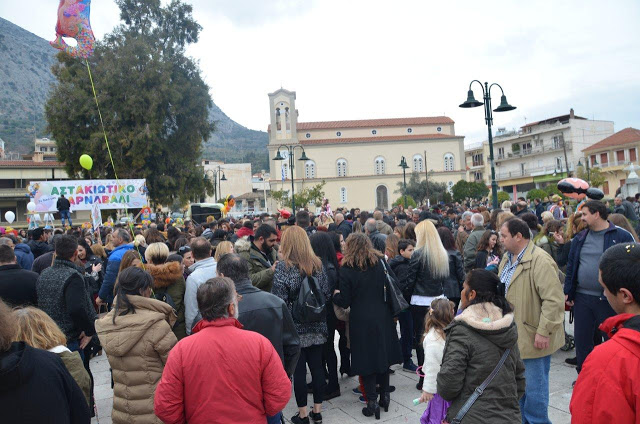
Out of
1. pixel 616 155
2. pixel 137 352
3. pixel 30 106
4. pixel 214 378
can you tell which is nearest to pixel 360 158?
pixel 616 155

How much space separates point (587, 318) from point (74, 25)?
740cm

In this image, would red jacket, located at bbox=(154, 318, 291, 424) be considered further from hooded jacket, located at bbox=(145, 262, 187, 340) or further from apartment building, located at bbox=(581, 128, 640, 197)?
apartment building, located at bbox=(581, 128, 640, 197)

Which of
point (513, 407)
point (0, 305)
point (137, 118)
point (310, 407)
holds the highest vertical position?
point (137, 118)

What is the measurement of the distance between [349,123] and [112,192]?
59.4 m

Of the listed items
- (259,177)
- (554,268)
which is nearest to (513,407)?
(554,268)

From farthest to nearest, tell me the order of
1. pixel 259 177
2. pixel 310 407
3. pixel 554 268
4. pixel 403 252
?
pixel 259 177, pixel 403 252, pixel 310 407, pixel 554 268

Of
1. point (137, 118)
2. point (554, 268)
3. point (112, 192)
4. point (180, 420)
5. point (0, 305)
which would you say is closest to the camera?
point (0, 305)

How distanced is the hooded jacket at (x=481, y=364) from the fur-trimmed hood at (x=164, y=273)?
2.74 meters

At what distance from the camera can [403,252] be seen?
5.94 m

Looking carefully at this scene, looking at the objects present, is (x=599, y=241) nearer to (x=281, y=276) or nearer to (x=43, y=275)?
(x=281, y=276)

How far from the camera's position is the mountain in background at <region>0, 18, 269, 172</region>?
360ft

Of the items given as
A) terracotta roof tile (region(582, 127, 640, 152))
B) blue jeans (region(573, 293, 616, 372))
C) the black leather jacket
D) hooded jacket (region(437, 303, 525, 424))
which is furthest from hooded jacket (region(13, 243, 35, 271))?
terracotta roof tile (region(582, 127, 640, 152))

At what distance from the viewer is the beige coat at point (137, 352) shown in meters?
3.32

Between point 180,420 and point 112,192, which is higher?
point 112,192
